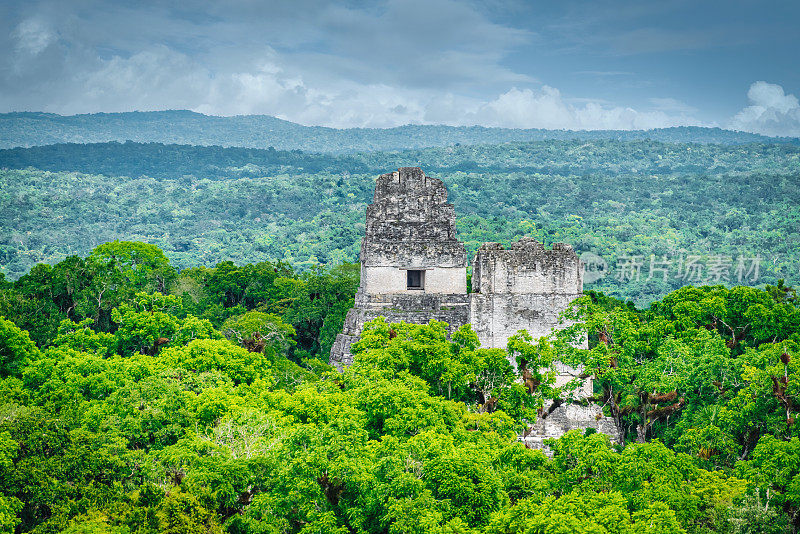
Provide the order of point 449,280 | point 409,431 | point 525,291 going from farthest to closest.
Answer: point 449,280 → point 525,291 → point 409,431

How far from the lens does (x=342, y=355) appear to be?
98.0ft

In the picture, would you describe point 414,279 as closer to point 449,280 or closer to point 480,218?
point 449,280

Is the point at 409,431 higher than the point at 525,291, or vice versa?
the point at 525,291

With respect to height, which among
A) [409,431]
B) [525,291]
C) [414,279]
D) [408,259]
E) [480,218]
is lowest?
[480,218]

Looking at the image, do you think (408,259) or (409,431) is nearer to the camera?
(409,431)

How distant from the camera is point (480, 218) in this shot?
115m

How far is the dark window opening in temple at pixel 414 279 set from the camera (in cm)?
3059

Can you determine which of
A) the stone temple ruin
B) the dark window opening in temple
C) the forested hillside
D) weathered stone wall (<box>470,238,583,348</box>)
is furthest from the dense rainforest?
the forested hillside

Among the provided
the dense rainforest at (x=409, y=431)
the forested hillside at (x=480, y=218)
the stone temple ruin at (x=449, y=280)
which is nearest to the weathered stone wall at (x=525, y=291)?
the stone temple ruin at (x=449, y=280)

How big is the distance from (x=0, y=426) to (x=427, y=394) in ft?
31.1

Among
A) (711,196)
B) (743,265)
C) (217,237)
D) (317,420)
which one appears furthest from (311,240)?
(317,420)

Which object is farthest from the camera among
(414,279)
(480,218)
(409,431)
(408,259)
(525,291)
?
(480,218)

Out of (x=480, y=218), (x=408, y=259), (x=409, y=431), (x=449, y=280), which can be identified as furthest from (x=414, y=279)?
(x=480, y=218)

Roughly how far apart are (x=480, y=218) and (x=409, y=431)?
3680 inches
